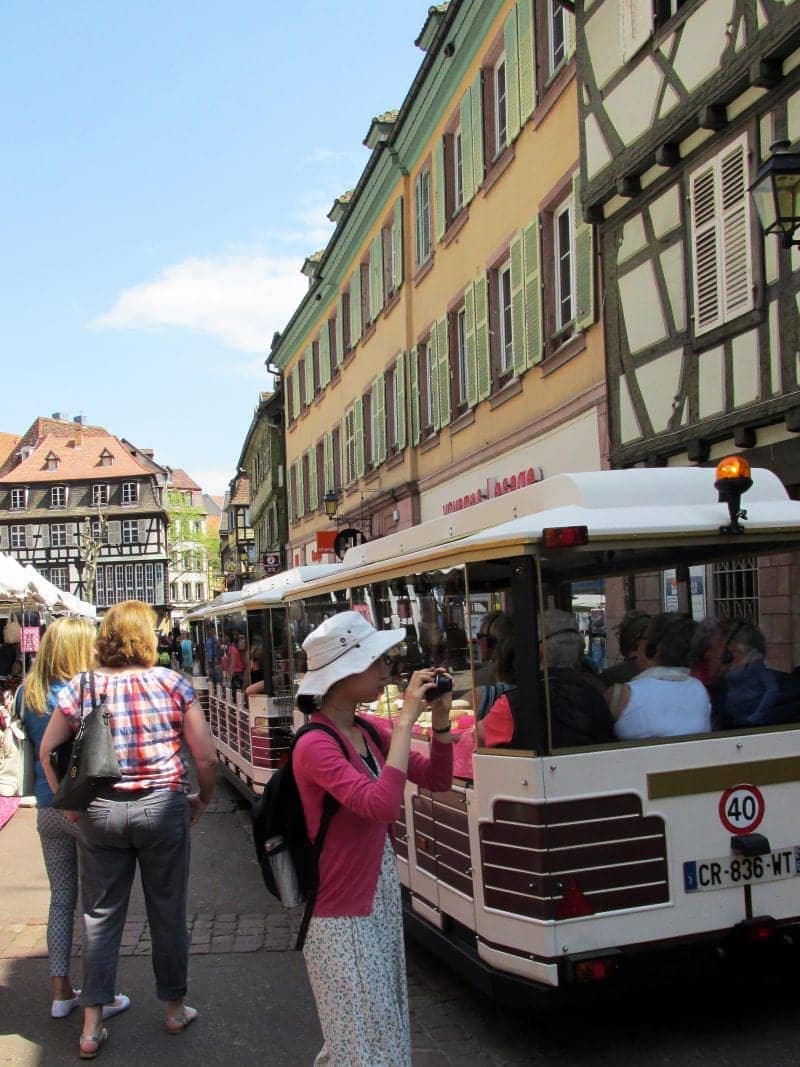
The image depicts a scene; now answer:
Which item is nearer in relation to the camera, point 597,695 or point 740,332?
point 597,695

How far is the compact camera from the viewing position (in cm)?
328

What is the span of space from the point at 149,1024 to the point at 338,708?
233 cm

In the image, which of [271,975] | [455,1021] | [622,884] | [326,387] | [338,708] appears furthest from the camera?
[326,387]

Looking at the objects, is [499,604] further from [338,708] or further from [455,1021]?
[455,1021]

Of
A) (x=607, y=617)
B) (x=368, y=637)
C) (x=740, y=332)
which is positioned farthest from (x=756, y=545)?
(x=740, y=332)

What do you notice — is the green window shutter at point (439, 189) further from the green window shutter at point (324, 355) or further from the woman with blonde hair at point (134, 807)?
the woman with blonde hair at point (134, 807)

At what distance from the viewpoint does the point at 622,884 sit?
413 centimetres

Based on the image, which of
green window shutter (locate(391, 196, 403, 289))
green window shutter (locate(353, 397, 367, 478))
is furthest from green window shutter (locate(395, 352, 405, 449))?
green window shutter (locate(353, 397, 367, 478))

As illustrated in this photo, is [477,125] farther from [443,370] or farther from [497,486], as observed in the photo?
[497,486]

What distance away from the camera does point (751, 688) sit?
4723mm

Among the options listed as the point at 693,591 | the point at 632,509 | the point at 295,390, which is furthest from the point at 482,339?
the point at 295,390

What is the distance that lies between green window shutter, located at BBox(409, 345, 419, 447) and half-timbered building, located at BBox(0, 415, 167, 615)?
58980 mm

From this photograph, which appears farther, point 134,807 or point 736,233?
point 736,233

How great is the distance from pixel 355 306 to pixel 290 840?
23.5 m
